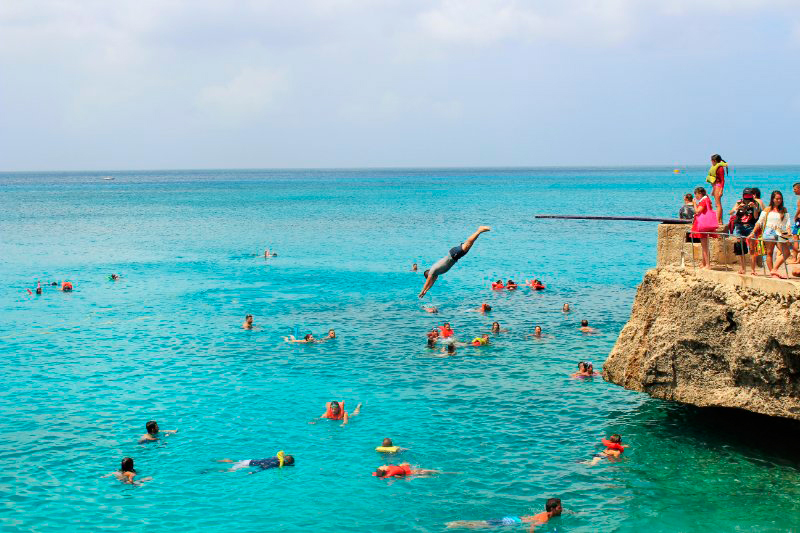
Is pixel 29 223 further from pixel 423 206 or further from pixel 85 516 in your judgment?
pixel 85 516

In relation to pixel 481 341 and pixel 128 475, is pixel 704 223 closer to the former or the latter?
pixel 481 341

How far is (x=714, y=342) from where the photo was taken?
15.7 m

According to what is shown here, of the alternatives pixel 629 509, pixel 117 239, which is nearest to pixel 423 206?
pixel 117 239

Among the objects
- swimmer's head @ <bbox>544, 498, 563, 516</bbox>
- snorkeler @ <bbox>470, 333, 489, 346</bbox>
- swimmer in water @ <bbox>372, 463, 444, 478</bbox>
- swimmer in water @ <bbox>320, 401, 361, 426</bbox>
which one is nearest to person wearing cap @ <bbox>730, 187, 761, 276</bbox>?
swimmer's head @ <bbox>544, 498, 563, 516</bbox>

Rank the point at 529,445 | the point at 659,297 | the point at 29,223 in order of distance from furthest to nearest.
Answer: the point at 29,223 → the point at 529,445 → the point at 659,297

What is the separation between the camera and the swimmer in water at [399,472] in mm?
17172

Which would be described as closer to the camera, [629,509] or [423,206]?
[629,509]

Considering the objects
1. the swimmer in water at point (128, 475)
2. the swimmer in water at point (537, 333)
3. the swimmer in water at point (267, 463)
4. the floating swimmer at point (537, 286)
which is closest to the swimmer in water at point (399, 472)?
the swimmer in water at point (267, 463)

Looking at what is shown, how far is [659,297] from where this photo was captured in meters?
17.1

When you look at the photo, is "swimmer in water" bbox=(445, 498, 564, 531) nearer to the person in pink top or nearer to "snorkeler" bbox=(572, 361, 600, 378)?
the person in pink top

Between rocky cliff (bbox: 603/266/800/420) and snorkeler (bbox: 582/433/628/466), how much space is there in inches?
52.7

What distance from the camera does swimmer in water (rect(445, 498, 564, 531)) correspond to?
14828mm

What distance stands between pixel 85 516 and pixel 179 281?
106 ft

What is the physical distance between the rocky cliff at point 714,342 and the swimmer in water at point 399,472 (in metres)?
5.24
